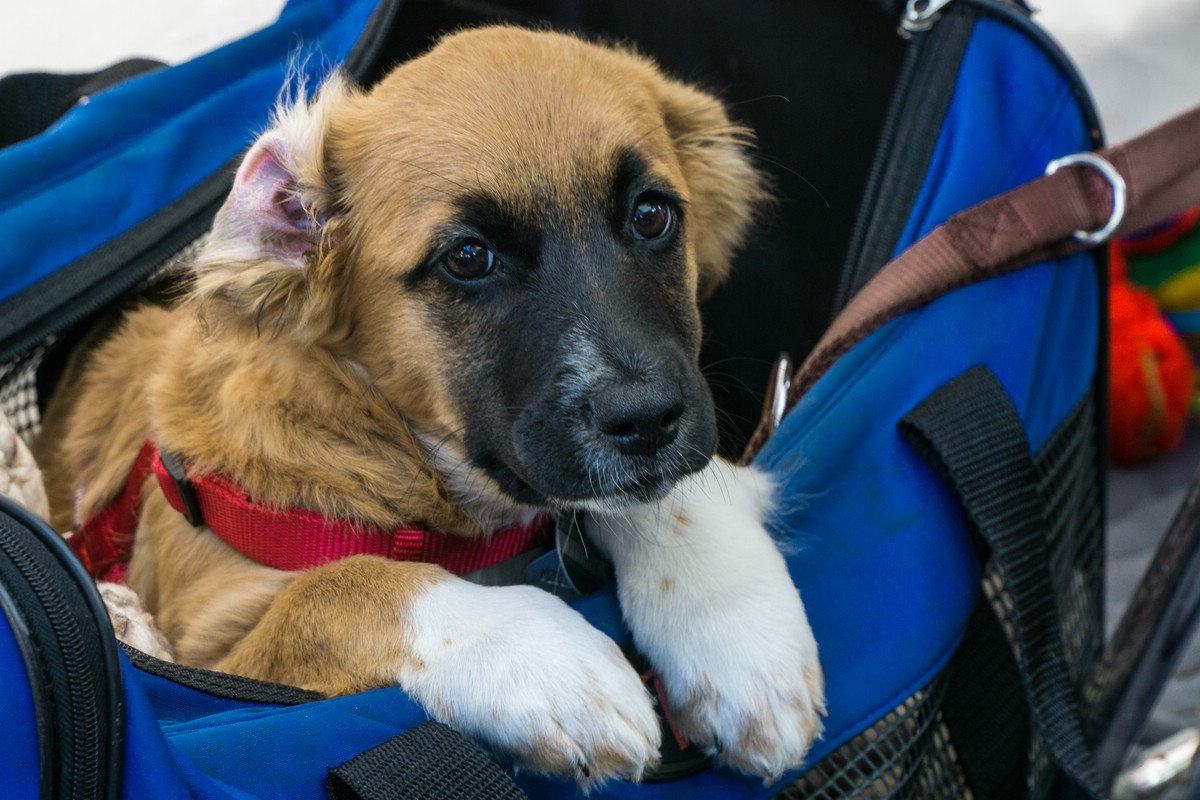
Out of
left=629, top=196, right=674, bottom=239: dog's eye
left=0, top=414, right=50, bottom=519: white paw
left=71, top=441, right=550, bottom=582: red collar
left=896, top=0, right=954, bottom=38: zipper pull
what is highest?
left=896, top=0, right=954, bottom=38: zipper pull

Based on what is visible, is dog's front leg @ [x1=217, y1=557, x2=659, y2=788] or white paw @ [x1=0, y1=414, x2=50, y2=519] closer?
dog's front leg @ [x1=217, y1=557, x2=659, y2=788]

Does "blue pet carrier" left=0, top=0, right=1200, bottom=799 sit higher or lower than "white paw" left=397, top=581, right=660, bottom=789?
higher

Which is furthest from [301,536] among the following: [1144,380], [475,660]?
[1144,380]

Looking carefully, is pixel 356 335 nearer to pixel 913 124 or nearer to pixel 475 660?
pixel 475 660

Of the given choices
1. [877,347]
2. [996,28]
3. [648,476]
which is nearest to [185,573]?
[648,476]

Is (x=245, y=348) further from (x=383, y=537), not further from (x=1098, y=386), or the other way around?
(x=1098, y=386)

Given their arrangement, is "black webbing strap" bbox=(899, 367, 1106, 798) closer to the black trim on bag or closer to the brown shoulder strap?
the brown shoulder strap

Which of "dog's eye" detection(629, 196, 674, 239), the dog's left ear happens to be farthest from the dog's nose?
the dog's left ear
